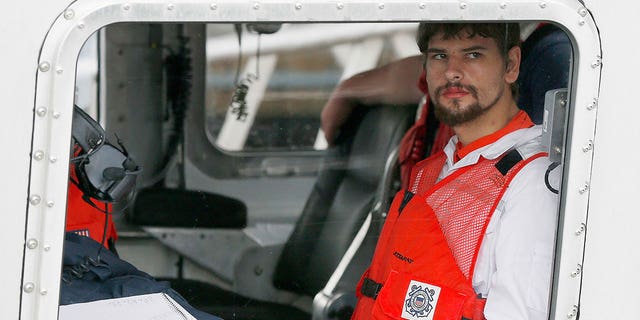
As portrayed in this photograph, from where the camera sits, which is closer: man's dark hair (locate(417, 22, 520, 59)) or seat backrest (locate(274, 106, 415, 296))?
man's dark hair (locate(417, 22, 520, 59))

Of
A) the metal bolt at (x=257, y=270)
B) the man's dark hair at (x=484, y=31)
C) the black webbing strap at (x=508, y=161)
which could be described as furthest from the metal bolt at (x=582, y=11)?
Answer: the metal bolt at (x=257, y=270)

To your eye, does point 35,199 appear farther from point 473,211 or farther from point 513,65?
point 513,65

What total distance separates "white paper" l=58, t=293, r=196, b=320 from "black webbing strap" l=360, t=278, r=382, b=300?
49 centimetres

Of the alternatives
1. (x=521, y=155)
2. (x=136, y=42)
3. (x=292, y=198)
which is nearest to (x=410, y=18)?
(x=521, y=155)

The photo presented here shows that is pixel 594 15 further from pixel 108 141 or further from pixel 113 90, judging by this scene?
pixel 113 90

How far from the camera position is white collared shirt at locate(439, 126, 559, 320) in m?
1.68

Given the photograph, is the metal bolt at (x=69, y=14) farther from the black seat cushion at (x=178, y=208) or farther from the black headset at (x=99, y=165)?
the black seat cushion at (x=178, y=208)

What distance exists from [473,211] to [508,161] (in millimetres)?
126

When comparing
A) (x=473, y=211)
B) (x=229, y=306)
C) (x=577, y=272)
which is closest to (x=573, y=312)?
(x=577, y=272)

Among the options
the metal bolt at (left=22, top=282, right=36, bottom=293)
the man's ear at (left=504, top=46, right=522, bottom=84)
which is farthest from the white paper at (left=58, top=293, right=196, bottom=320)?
the man's ear at (left=504, top=46, right=522, bottom=84)

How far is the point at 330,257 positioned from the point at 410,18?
32.7 inches

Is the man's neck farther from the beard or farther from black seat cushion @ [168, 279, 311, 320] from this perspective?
black seat cushion @ [168, 279, 311, 320]

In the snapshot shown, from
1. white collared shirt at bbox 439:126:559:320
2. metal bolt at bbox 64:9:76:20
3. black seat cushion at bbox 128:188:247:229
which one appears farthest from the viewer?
black seat cushion at bbox 128:188:247:229

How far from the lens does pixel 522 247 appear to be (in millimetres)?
1756
